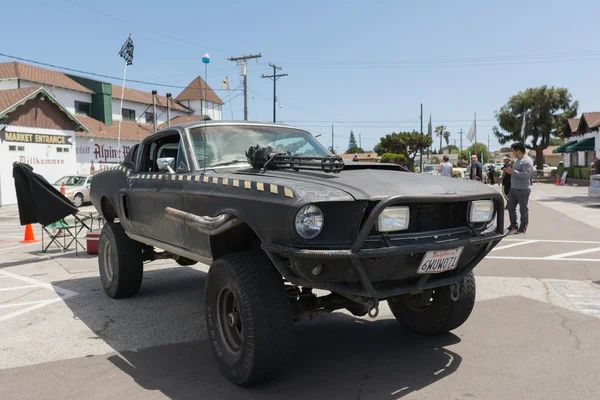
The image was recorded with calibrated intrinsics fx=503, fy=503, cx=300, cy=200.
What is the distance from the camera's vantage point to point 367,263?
3070 millimetres

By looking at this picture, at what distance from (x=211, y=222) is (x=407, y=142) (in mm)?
63248

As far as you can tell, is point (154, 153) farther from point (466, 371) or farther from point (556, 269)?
point (556, 269)

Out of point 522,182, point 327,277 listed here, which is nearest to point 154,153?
point 327,277

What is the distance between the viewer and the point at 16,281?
7.16 meters

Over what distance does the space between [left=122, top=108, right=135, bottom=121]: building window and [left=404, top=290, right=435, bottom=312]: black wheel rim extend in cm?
4102

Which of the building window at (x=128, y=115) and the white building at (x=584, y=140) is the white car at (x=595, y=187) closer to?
the white building at (x=584, y=140)

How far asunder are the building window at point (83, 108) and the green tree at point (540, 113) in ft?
125

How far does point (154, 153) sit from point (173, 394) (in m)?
3.09

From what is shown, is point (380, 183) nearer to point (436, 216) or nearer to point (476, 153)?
point (436, 216)

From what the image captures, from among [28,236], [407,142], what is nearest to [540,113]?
[407,142]

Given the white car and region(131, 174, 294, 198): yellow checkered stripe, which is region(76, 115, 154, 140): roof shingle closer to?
the white car

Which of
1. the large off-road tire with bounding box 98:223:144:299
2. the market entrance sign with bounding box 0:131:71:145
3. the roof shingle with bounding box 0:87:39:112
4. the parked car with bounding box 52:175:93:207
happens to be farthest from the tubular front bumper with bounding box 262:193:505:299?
the market entrance sign with bounding box 0:131:71:145

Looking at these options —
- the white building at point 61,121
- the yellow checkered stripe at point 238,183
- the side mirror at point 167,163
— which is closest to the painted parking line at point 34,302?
the yellow checkered stripe at point 238,183

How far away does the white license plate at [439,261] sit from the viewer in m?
3.26
